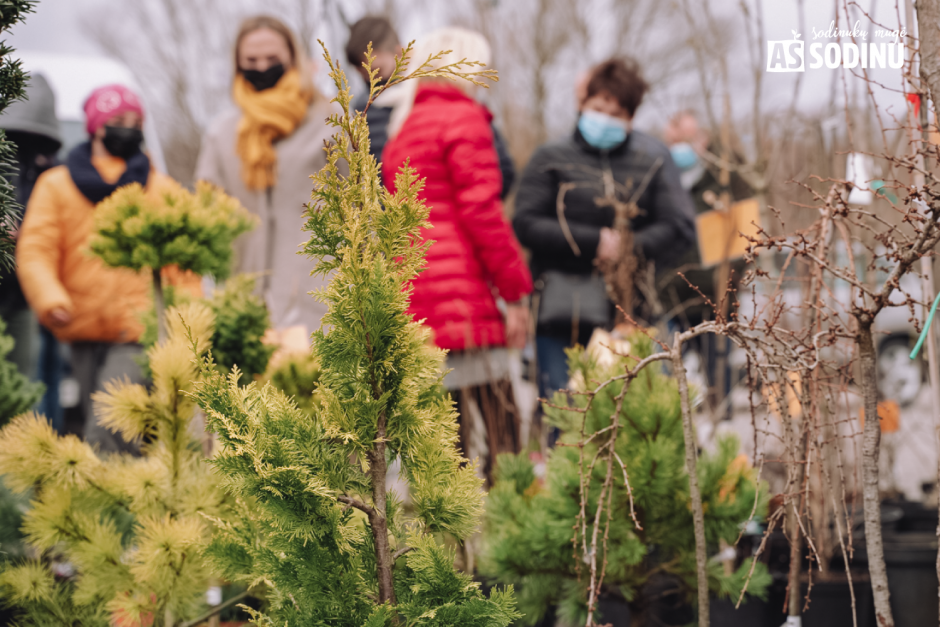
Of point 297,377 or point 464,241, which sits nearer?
point 297,377

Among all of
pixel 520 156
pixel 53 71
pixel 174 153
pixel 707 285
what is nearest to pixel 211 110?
pixel 174 153

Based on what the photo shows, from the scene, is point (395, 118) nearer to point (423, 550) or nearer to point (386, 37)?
point (386, 37)

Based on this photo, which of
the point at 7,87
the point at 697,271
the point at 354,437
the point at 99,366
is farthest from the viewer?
the point at 697,271

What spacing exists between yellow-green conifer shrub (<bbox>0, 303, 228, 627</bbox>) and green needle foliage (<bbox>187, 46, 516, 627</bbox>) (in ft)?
1.12

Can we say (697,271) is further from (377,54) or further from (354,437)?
(354,437)

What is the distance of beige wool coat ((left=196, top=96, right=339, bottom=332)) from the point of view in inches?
120

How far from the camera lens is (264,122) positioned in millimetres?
3070

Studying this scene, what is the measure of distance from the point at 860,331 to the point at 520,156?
12.4m

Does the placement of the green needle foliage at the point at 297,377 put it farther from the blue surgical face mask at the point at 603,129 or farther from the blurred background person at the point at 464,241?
the blue surgical face mask at the point at 603,129

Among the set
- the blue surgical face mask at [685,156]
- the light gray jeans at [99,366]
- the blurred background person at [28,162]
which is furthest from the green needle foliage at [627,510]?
the blue surgical face mask at [685,156]

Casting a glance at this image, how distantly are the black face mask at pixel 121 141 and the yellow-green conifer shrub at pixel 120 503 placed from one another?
85.4 inches

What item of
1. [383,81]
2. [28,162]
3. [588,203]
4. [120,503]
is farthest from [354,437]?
[28,162]

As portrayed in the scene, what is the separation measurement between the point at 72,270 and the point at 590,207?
211 centimetres

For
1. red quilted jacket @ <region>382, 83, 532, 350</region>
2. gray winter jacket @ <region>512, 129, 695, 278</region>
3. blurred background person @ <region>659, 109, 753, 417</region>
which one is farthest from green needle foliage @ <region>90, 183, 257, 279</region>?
blurred background person @ <region>659, 109, 753, 417</region>
